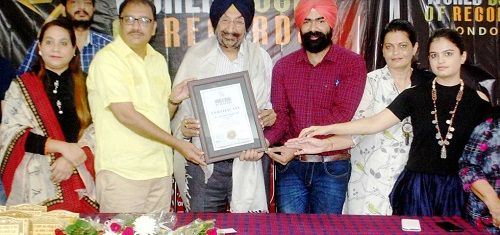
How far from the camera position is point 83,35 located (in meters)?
4.23

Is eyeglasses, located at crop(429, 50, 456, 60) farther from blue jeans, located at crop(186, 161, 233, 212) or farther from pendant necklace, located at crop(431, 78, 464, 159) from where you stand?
blue jeans, located at crop(186, 161, 233, 212)

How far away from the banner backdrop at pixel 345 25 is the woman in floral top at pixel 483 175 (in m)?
1.47

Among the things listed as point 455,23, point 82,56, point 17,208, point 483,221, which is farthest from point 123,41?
point 455,23

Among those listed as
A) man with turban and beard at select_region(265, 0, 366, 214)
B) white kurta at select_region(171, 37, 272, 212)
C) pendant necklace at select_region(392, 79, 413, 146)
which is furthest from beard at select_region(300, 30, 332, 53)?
pendant necklace at select_region(392, 79, 413, 146)

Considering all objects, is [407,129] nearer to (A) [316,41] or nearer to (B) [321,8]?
(A) [316,41]

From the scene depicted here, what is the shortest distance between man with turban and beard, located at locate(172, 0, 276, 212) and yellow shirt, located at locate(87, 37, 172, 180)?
0.23 m

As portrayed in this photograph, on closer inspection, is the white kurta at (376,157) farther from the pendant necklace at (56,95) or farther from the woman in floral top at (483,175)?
the pendant necklace at (56,95)

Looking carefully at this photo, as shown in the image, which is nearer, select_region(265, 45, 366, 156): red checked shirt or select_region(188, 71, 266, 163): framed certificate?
select_region(188, 71, 266, 163): framed certificate

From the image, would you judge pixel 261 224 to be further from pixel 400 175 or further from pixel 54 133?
pixel 54 133

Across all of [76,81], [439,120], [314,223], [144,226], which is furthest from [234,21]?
[144,226]

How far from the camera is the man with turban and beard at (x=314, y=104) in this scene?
3.49 m

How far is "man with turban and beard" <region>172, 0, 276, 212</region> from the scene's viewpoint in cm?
343

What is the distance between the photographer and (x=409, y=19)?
14.0 feet

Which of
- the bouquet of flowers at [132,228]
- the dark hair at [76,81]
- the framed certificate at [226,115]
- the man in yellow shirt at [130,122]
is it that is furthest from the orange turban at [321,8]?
the bouquet of flowers at [132,228]
